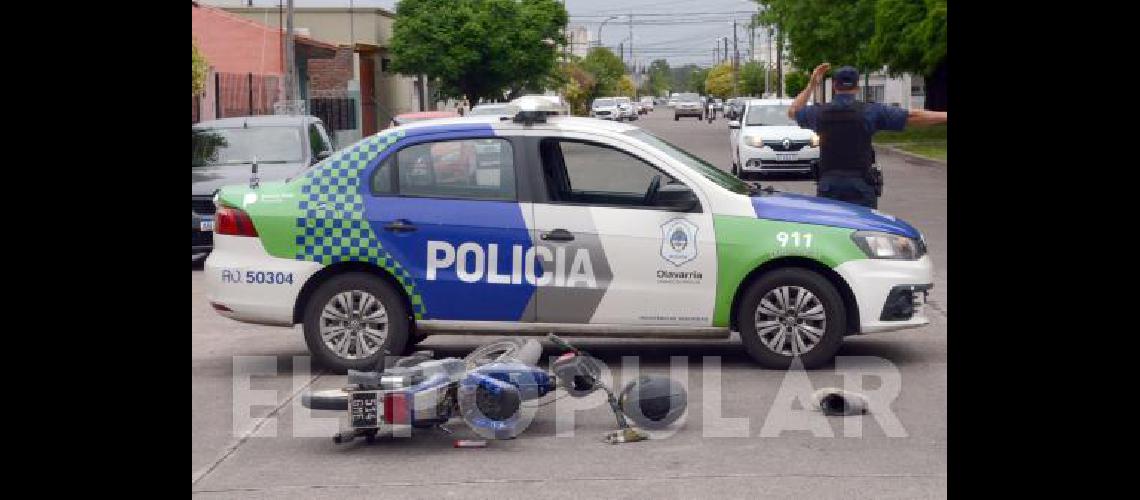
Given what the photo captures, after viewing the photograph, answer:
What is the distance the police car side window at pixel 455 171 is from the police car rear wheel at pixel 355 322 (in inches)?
24.2

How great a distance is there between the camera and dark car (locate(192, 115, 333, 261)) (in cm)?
1717

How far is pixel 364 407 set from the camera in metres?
7.80

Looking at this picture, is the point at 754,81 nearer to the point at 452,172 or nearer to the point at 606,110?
the point at 606,110

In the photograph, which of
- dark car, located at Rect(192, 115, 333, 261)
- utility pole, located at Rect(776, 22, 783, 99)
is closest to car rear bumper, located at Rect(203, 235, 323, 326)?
dark car, located at Rect(192, 115, 333, 261)

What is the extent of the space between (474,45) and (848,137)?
44963 millimetres

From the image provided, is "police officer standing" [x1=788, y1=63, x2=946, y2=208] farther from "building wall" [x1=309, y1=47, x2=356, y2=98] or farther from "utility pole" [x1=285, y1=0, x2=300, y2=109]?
"building wall" [x1=309, y1=47, x2=356, y2=98]

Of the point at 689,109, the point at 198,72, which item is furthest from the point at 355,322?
the point at 689,109

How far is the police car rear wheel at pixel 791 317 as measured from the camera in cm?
983
